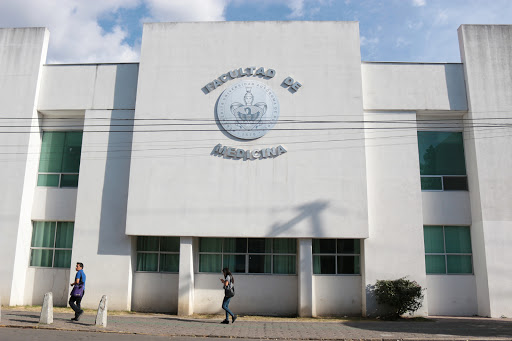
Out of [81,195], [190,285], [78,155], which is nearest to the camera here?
[190,285]

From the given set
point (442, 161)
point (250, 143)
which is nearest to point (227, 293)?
point (250, 143)

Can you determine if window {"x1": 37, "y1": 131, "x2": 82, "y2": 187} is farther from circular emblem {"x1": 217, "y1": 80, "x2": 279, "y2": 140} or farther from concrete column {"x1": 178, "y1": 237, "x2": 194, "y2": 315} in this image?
circular emblem {"x1": 217, "y1": 80, "x2": 279, "y2": 140}

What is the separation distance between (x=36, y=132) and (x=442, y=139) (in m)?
15.0

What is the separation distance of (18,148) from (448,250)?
51.9 ft

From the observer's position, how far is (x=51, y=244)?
15844 millimetres

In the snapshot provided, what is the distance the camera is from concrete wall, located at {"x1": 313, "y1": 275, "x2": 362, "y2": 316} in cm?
1434

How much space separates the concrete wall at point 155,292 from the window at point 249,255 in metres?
1.20

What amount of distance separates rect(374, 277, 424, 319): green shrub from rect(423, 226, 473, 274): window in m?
1.64

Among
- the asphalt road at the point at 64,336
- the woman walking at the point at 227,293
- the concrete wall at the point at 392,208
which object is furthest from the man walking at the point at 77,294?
the concrete wall at the point at 392,208

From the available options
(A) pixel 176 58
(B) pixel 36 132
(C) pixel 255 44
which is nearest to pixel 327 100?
(C) pixel 255 44

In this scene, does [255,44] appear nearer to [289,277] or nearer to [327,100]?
[327,100]

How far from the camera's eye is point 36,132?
16.1 meters

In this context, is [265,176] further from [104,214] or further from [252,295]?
[104,214]

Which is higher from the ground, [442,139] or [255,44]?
[255,44]
